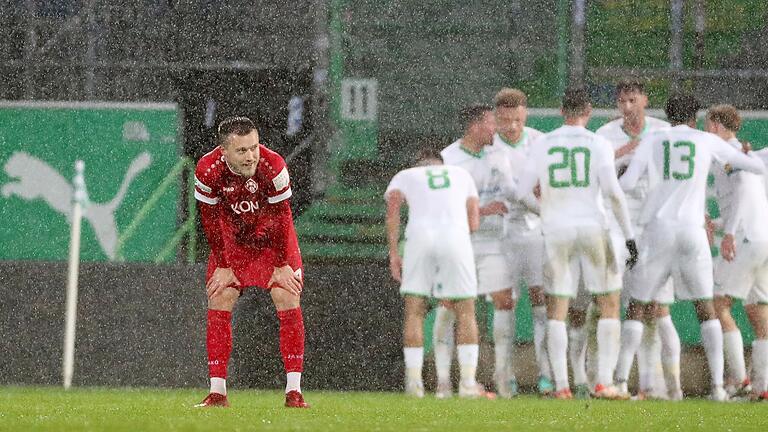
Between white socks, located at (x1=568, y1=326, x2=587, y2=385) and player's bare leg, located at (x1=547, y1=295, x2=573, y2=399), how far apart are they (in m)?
0.36

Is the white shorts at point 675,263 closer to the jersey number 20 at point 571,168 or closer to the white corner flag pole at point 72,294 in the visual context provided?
the jersey number 20 at point 571,168

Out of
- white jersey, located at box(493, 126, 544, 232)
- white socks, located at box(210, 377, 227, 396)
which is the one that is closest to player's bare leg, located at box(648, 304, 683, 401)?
white jersey, located at box(493, 126, 544, 232)

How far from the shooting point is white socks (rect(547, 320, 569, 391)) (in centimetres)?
1096

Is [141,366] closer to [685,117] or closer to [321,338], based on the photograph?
[321,338]

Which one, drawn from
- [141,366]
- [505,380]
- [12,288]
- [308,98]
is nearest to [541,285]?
[505,380]

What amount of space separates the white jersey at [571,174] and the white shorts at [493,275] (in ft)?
2.35

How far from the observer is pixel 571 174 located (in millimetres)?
10930

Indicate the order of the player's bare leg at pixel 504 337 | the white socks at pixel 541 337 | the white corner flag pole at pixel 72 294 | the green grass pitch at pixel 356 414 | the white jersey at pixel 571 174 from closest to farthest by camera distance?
1. the green grass pitch at pixel 356 414
2. the white jersey at pixel 571 174
3. the player's bare leg at pixel 504 337
4. the white socks at pixel 541 337
5. the white corner flag pole at pixel 72 294

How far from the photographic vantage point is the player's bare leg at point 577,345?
11.4 metres

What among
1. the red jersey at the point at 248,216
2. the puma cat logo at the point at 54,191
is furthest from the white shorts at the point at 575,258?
the puma cat logo at the point at 54,191

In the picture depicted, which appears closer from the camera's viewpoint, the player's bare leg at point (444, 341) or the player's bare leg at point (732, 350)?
the player's bare leg at point (732, 350)

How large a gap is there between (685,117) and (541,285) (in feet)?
5.09

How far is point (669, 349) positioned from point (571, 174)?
4.73ft

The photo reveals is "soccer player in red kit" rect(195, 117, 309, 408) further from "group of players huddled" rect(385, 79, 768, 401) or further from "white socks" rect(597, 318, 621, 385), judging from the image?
"white socks" rect(597, 318, 621, 385)
